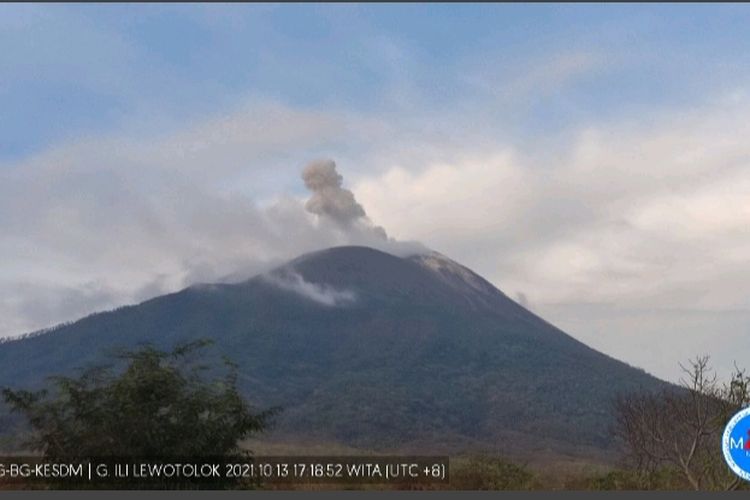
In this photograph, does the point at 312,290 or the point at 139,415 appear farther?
the point at 312,290

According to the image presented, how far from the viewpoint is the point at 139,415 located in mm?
17859

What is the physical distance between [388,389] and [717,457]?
261ft

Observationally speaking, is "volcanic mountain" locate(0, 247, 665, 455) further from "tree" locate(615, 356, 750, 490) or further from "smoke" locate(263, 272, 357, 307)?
"tree" locate(615, 356, 750, 490)

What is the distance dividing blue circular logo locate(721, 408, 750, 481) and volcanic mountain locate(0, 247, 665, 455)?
5591cm

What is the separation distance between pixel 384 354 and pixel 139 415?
100933 millimetres

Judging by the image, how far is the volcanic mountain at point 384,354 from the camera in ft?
293

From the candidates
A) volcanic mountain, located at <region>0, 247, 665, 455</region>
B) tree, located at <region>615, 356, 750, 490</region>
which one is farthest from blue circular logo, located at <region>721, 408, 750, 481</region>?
volcanic mountain, located at <region>0, 247, 665, 455</region>

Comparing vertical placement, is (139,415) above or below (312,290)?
below

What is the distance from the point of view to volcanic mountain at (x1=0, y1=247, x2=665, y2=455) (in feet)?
293

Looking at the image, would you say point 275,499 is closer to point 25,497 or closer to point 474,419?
point 25,497
